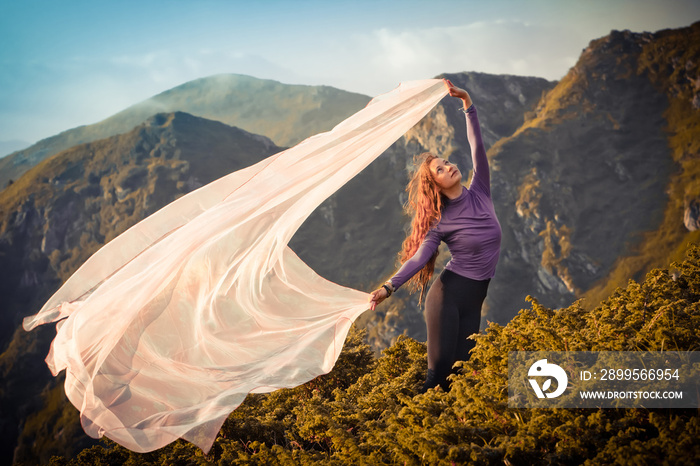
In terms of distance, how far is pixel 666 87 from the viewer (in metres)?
176

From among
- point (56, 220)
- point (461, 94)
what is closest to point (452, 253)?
point (461, 94)

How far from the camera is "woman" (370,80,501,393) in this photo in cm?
532

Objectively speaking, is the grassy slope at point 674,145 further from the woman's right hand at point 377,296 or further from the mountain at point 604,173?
the woman's right hand at point 377,296

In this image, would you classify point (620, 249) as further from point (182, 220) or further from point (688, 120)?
point (182, 220)

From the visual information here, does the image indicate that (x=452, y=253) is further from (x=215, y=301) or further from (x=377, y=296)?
(x=215, y=301)

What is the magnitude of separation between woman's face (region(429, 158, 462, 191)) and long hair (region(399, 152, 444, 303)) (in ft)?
0.17

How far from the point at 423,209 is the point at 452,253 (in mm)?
545

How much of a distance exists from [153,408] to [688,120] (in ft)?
632

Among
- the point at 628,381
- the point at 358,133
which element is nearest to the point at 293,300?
the point at 358,133

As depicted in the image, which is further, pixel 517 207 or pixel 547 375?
pixel 517 207

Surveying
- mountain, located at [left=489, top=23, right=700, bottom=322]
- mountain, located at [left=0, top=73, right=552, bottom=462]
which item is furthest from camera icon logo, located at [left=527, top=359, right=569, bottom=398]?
mountain, located at [left=0, top=73, right=552, bottom=462]

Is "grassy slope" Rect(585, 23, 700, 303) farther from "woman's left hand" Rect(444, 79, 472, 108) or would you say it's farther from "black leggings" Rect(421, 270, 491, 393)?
"black leggings" Rect(421, 270, 491, 393)

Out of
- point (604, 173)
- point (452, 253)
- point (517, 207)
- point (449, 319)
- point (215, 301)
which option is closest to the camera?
point (449, 319)

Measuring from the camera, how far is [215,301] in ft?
20.9
